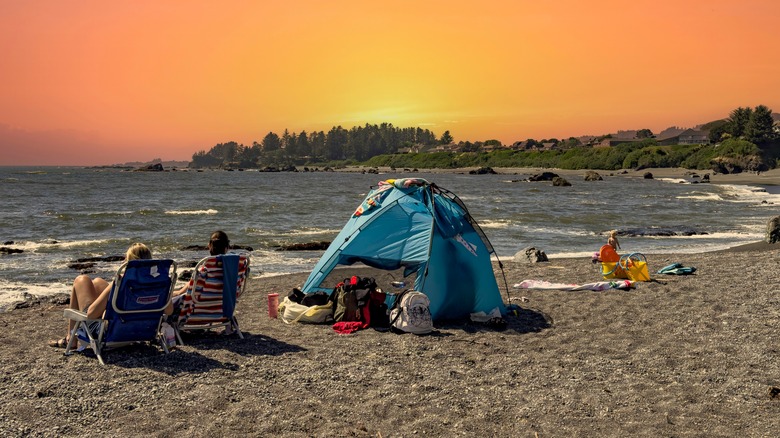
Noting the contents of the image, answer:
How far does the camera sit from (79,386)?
23.4ft

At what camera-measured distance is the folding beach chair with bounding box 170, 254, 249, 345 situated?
29.3ft

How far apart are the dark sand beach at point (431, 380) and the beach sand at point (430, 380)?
0.02 m

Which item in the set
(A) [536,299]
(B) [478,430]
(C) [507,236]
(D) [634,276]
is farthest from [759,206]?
(B) [478,430]

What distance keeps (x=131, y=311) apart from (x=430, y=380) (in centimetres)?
379

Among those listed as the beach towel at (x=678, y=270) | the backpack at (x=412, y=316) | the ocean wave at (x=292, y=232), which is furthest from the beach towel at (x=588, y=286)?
the ocean wave at (x=292, y=232)

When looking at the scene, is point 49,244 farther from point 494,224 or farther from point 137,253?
point 494,224

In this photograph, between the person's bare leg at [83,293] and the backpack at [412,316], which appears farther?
the backpack at [412,316]

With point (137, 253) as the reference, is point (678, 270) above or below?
below

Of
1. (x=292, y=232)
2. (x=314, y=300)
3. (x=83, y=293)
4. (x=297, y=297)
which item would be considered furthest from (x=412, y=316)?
(x=292, y=232)

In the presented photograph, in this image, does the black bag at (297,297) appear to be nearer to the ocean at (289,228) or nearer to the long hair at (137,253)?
the long hair at (137,253)

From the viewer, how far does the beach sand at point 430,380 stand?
629 centimetres

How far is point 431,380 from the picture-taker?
754 cm

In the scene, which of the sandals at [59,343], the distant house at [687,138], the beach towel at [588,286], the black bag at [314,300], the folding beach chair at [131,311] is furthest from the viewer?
the distant house at [687,138]

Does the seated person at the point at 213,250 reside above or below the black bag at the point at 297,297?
above
